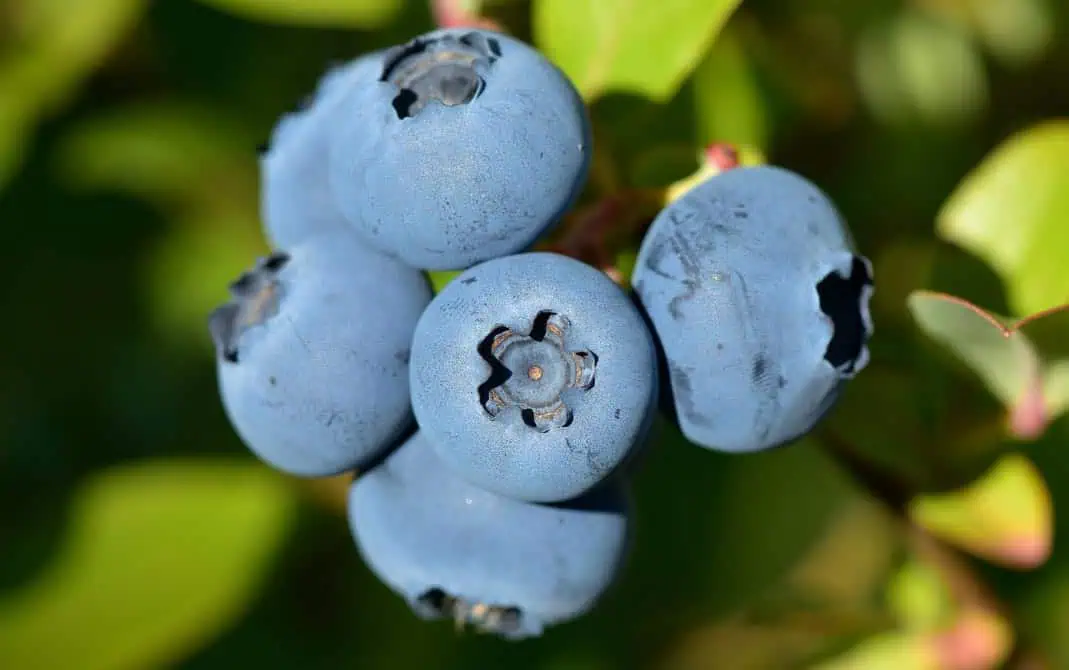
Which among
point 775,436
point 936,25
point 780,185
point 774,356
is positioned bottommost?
point 936,25

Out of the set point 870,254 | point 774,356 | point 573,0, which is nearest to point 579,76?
point 573,0

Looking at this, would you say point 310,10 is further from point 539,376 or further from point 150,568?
point 150,568

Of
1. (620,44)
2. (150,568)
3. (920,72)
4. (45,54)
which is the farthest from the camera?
(920,72)

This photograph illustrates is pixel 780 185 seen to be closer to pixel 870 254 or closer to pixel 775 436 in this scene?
pixel 775 436

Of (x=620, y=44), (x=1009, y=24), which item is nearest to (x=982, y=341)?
(x=620, y=44)

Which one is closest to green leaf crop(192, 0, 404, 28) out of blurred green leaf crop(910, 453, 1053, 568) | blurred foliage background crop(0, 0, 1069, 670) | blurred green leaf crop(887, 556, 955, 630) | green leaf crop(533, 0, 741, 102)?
blurred foliage background crop(0, 0, 1069, 670)

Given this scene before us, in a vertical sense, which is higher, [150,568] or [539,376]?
[539,376]

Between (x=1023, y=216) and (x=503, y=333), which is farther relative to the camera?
(x=1023, y=216)

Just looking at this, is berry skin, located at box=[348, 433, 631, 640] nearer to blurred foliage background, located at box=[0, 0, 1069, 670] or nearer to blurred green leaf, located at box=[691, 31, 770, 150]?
blurred foliage background, located at box=[0, 0, 1069, 670]
